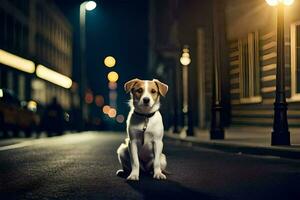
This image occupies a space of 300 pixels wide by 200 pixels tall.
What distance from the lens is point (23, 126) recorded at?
23.5 meters

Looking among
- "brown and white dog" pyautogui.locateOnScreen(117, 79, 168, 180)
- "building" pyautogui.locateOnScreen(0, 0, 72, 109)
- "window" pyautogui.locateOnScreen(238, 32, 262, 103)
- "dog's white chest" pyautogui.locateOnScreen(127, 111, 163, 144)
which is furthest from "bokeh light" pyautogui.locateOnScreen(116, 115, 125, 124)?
"dog's white chest" pyautogui.locateOnScreen(127, 111, 163, 144)

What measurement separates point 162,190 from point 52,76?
47.4 metres

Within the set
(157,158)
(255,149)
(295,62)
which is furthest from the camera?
(295,62)

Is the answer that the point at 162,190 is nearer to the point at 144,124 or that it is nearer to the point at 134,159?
the point at 134,159

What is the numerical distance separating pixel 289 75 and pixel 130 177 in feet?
43.3

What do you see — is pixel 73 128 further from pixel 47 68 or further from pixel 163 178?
pixel 163 178

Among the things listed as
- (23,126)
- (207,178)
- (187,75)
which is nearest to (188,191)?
(207,178)

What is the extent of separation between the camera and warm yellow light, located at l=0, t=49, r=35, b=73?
34.0 meters

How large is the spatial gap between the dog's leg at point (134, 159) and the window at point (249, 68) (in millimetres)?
14645

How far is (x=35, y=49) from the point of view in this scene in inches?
1823

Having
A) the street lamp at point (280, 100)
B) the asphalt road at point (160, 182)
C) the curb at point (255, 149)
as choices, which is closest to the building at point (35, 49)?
the curb at point (255, 149)

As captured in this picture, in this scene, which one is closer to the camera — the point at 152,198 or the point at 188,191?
the point at 152,198

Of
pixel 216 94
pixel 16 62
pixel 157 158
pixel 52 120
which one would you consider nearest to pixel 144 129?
pixel 157 158

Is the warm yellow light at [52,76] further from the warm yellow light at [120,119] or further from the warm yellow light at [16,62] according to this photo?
the warm yellow light at [120,119]
